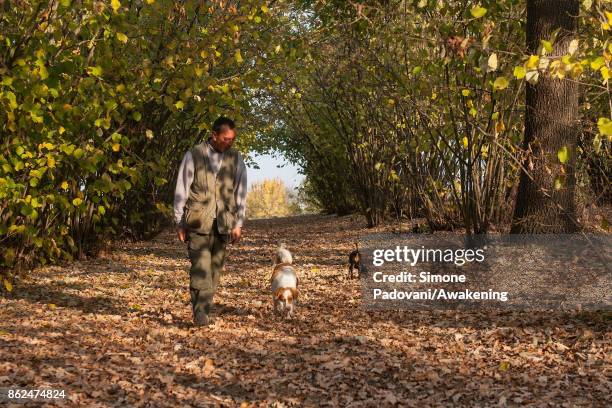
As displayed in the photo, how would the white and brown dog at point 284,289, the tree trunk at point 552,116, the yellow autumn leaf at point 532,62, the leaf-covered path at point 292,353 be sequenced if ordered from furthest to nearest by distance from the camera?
the tree trunk at point 552,116 → the white and brown dog at point 284,289 → the leaf-covered path at point 292,353 → the yellow autumn leaf at point 532,62

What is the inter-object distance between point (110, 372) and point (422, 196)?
10.5 meters

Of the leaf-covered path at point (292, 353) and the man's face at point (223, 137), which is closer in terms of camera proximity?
the leaf-covered path at point (292, 353)

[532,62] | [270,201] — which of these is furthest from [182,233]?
[270,201]

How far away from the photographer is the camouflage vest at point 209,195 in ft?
26.6

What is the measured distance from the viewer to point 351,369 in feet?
22.5

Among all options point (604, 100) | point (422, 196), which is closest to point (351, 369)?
point (604, 100)

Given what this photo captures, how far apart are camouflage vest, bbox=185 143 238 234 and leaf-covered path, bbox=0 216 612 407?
1.29 metres

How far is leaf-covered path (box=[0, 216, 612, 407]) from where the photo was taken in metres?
6.13

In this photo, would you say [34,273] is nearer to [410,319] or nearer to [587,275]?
[410,319]

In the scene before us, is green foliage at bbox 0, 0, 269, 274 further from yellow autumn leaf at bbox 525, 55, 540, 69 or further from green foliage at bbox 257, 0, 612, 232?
yellow autumn leaf at bbox 525, 55, 540, 69

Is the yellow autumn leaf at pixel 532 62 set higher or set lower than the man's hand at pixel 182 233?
higher

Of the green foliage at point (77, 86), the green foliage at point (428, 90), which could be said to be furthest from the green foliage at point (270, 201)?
the green foliage at point (77, 86)

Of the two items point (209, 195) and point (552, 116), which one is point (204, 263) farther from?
point (552, 116)

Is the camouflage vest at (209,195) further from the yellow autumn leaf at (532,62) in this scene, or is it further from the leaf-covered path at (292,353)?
the yellow autumn leaf at (532,62)
